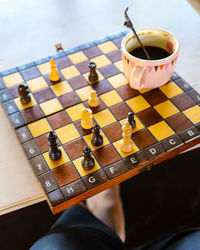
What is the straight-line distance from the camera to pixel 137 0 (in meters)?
1.39

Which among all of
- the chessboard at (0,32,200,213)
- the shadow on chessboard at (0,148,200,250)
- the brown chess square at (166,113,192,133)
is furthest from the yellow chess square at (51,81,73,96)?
the shadow on chessboard at (0,148,200,250)

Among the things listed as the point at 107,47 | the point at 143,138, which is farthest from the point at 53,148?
the point at 107,47

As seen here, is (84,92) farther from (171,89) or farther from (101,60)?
(171,89)

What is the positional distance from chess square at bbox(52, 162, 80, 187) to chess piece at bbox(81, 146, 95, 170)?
0.10 ft

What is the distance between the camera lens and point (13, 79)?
988 mm

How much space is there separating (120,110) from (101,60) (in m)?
0.24

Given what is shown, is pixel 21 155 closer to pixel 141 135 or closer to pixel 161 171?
pixel 141 135

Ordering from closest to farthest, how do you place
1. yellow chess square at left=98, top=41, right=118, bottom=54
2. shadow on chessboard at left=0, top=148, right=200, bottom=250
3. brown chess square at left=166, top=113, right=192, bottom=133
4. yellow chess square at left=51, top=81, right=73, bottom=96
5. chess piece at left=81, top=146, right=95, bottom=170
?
chess piece at left=81, top=146, right=95, bottom=170 → brown chess square at left=166, top=113, right=192, bottom=133 → yellow chess square at left=51, top=81, right=73, bottom=96 → yellow chess square at left=98, top=41, right=118, bottom=54 → shadow on chessboard at left=0, top=148, right=200, bottom=250

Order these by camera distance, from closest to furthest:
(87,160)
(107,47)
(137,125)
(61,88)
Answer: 1. (87,160)
2. (137,125)
3. (61,88)
4. (107,47)

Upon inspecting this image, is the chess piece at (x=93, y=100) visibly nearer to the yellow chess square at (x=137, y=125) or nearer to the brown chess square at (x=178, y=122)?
the yellow chess square at (x=137, y=125)

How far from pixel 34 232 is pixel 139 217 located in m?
0.51

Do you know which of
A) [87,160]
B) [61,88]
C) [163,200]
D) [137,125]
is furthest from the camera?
[163,200]

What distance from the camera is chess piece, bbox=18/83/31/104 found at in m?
0.89

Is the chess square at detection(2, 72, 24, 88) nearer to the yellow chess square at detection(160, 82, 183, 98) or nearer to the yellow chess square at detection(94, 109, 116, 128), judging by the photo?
the yellow chess square at detection(94, 109, 116, 128)
